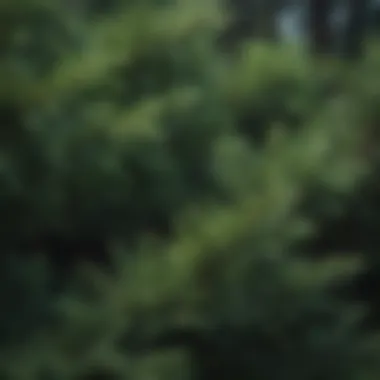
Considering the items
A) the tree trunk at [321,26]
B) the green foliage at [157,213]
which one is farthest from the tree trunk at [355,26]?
the green foliage at [157,213]

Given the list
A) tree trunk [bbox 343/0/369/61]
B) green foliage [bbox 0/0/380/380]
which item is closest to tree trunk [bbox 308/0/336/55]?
tree trunk [bbox 343/0/369/61]

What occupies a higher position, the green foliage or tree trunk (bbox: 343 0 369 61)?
tree trunk (bbox: 343 0 369 61)

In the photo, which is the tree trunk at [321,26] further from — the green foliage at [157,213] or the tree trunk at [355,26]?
the green foliage at [157,213]

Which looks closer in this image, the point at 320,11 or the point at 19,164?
the point at 19,164

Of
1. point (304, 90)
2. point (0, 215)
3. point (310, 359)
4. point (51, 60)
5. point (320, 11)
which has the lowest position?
point (310, 359)

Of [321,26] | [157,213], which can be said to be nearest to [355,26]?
[321,26]

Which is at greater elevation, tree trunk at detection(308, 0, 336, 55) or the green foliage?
tree trunk at detection(308, 0, 336, 55)

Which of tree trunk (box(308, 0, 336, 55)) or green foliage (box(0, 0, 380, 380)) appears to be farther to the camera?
tree trunk (box(308, 0, 336, 55))

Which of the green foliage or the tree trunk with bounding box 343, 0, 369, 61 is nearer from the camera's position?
the green foliage

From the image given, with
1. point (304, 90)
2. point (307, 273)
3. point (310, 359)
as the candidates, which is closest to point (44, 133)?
point (307, 273)

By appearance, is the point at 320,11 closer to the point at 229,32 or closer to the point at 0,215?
the point at 229,32

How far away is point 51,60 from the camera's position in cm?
143

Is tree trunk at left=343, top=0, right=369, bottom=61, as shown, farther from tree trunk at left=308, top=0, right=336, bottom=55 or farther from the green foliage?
the green foliage

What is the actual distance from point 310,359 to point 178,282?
0.34 m
